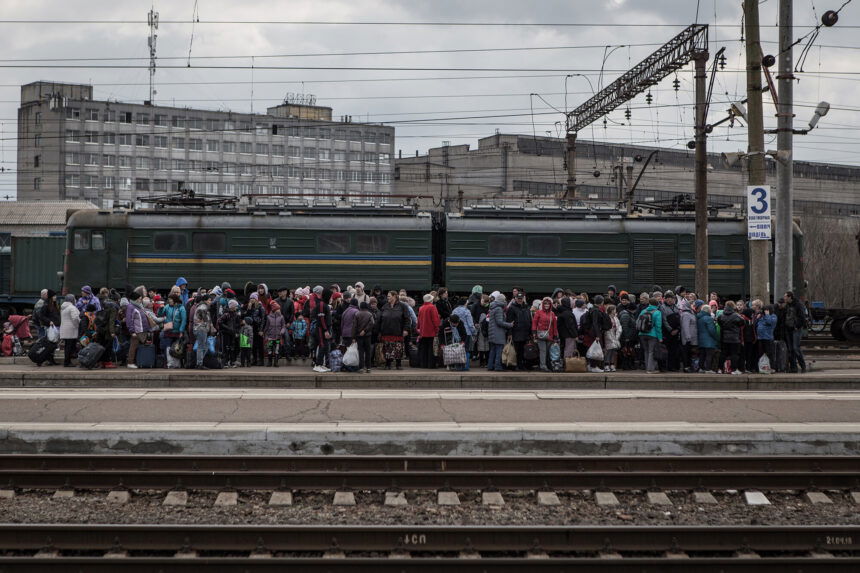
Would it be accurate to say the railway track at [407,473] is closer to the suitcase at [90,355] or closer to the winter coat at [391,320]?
the suitcase at [90,355]

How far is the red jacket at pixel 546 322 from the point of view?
1845cm

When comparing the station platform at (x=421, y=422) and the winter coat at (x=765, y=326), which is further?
the winter coat at (x=765, y=326)

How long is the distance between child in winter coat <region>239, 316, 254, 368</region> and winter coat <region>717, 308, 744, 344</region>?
10.0 metres

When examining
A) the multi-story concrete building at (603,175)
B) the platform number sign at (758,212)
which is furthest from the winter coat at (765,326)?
the multi-story concrete building at (603,175)

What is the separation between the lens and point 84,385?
1733 cm

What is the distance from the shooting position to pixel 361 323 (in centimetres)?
1802

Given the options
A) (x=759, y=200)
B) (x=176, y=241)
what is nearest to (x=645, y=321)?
(x=759, y=200)

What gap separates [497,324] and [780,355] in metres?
6.24

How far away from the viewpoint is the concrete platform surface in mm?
17281

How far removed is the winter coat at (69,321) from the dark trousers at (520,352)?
939 cm

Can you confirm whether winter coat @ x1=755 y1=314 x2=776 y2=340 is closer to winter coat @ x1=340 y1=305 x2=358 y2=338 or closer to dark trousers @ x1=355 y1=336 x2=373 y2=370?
dark trousers @ x1=355 y1=336 x2=373 y2=370

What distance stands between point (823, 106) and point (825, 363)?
6774 millimetres

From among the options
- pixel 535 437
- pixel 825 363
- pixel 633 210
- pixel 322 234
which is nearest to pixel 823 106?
pixel 825 363

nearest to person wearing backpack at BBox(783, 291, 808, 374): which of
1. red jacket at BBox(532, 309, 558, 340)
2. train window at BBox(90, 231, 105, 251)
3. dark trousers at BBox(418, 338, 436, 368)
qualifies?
red jacket at BBox(532, 309, 558, 340)
